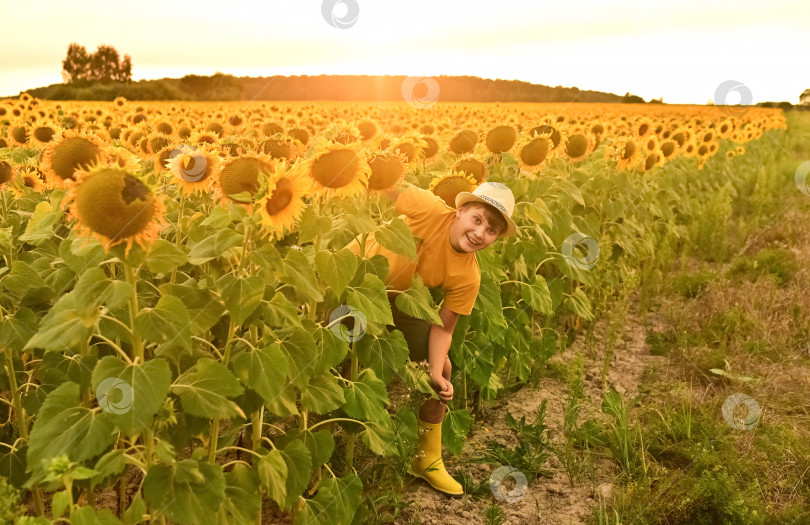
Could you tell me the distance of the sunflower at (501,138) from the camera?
204 inches

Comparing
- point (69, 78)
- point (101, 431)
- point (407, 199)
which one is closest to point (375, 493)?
point (407, 199)

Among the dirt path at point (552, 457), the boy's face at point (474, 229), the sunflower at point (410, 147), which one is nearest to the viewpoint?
the boy's face at point (474, 229)

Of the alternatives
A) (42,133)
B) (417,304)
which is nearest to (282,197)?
(417,304)

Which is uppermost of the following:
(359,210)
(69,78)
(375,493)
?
(69,78)

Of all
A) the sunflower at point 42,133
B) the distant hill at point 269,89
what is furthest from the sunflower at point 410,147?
the distant hill at point 269,89

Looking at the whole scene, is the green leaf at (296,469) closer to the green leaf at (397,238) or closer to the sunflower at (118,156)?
the green leaf at (397,238)

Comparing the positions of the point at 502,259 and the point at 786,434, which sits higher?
the point at 502,259

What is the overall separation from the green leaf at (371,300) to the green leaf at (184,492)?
2.78 ft

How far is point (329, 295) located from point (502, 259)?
1882mm

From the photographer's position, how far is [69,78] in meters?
26.9

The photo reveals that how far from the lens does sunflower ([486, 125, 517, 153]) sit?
5188 mm


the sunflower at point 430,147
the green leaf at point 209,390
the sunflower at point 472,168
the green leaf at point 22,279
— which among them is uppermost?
the sunflower at point 430,147

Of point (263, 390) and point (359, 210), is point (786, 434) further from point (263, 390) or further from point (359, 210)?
point (263, 390)

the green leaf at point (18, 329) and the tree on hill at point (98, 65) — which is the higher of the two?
the tree on hill at point (98, 65)
